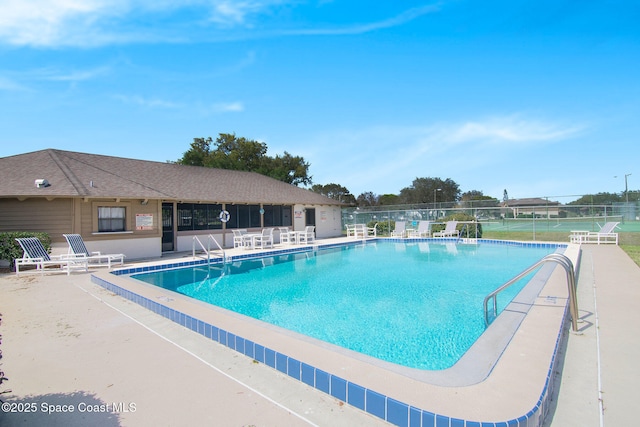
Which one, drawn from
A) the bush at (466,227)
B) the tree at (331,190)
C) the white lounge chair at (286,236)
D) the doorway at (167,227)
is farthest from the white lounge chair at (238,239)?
the tree at (331,190)

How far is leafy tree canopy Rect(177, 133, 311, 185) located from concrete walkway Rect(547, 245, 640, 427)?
3246 centimetres

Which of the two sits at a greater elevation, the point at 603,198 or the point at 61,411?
the point at 603,198

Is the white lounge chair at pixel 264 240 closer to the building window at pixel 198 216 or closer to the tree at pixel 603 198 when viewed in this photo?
the building window at pixel 198 216

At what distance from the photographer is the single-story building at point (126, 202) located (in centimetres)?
1037

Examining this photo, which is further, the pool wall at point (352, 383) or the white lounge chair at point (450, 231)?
the white lounge chair at point (450, 231)

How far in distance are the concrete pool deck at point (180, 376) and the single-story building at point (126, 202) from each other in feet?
22.0

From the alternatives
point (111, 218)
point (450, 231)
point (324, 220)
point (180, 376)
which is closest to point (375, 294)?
point (180, 376)

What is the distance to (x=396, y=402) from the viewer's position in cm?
226

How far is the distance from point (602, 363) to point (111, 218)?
1328 centimetres

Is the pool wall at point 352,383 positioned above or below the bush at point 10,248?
below

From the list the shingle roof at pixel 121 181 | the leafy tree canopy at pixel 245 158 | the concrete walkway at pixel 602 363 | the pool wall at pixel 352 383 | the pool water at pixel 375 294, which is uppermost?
the leafy tree canopy at pixel 245 158

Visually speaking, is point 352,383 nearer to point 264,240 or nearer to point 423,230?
point 264,240

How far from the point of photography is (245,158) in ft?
128

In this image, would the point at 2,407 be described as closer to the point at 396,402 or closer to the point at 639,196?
the point at 396,402
